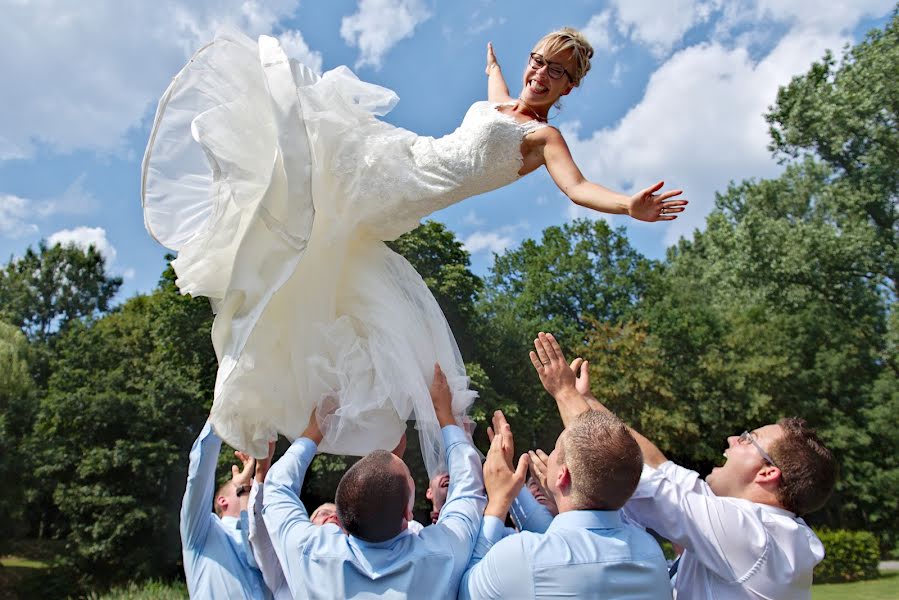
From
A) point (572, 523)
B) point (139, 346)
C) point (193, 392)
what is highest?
point (139, 346)

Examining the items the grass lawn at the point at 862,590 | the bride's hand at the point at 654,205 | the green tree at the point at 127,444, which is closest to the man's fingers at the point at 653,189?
the bride's hand at the point at 654,205

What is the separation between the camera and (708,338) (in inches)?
1142

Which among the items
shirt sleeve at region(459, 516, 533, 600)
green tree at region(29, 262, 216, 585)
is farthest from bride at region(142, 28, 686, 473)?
green tree at region(29, 262, 216, 585)

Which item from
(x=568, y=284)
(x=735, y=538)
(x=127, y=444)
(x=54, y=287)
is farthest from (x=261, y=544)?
(x=54, y=287)

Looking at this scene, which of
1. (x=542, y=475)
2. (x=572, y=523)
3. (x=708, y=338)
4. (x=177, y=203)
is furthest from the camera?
(x=708, y=338)

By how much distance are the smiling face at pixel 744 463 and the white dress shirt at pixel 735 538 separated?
10cm

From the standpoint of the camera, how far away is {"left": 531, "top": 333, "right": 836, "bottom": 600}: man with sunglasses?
7.71 ft

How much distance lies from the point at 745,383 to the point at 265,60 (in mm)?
26874

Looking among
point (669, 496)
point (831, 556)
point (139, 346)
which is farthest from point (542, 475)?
point (139, 346)

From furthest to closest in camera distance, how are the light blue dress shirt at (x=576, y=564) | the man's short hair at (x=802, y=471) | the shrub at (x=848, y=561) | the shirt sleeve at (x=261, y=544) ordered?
the shrub at (x=848, y=561), the shirt sleeve at (x=261, y=544), the man's short hair at (x=802, y=471), the light blue dress shirt at (x=576, y=564)

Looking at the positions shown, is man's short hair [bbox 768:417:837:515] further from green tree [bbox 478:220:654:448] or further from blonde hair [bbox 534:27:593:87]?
green tree [bbox 478:220:654:448]

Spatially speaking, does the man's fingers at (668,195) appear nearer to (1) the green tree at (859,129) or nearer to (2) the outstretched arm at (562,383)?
(2) the outstretched arm at (562,383)

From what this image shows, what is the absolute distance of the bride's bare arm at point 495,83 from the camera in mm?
3594

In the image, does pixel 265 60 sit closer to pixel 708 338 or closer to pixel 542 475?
pixel 542 475
